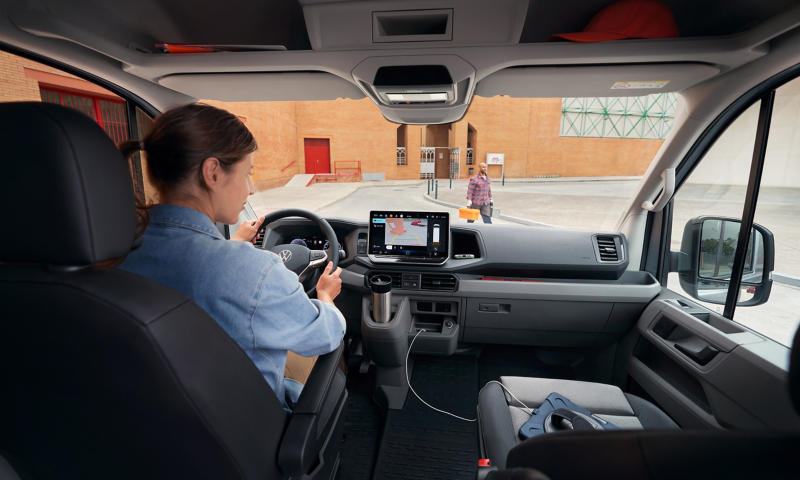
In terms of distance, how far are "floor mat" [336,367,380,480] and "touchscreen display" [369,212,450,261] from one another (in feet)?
3.25

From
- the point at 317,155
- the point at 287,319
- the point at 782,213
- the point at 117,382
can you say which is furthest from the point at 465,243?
the point at 317,155

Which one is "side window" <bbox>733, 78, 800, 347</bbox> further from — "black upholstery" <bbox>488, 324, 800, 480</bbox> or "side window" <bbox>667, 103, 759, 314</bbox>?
"black upholstery" <bbox>488, 324, 800, 480</bbox>

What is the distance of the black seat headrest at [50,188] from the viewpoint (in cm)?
60

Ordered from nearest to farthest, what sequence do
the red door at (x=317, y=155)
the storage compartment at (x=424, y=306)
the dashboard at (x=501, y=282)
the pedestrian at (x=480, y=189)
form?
the dashboard at (x=501, y=282) → the storage compartment at (x=424, y=306) → the pedestrian at (x=480, y=189) → the red door at (x=317, y=155)

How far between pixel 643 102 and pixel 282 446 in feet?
7.96

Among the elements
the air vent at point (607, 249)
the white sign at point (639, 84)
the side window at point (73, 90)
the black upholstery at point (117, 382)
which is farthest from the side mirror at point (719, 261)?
the side window at point (73, 90)

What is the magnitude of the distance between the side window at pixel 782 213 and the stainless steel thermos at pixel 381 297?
174cm

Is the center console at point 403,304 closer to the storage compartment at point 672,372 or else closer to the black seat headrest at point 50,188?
the storage compartment at point 672,372

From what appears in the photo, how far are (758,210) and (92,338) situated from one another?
2.43 meters

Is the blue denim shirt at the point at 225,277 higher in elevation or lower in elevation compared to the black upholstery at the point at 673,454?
higher

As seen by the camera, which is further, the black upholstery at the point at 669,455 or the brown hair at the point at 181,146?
the brown hair at the point at 181,146

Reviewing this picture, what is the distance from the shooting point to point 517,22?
1392 millimetres

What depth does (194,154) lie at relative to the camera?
37.1 inches

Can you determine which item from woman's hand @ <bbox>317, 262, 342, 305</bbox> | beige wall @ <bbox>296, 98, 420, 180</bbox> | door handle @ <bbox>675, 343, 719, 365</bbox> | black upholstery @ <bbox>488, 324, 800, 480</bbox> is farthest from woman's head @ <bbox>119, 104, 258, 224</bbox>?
beige wall @ <bbox>296, 98, 420, 180</bbox>
